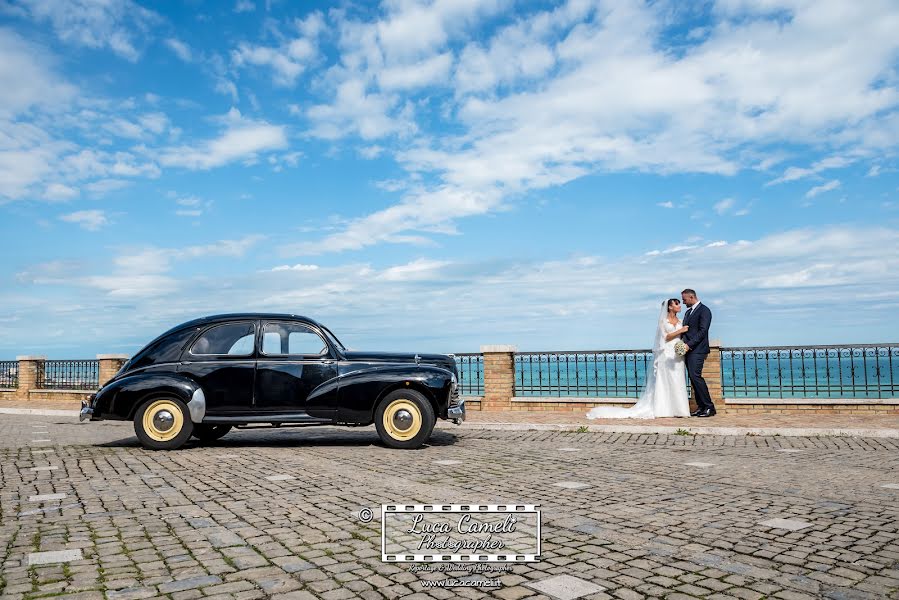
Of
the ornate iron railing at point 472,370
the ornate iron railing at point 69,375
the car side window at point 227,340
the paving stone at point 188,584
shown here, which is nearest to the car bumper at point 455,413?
the car side window at point 227,340

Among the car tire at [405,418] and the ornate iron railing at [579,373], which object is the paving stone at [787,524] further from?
the ornate iron railing at [579,373]

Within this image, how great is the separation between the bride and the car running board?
6.76 metres

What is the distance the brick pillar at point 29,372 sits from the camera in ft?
88.0

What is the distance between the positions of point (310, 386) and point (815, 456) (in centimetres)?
662

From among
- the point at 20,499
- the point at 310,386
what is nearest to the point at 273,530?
the point at 20,499

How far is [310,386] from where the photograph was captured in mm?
9492

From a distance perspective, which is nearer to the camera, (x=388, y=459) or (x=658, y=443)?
(x=388, y=459)

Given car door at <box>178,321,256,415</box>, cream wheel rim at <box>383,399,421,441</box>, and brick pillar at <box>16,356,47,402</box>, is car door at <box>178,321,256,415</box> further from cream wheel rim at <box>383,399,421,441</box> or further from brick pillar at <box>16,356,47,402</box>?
brick pillar at <box>16,356,47,402</box>

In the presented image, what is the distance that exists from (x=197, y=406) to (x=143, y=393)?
757 millimetres

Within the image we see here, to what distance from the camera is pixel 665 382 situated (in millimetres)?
13969

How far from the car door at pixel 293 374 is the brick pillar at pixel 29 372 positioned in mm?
21521

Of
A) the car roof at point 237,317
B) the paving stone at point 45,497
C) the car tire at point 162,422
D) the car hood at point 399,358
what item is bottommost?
the paving stone at point 45,497

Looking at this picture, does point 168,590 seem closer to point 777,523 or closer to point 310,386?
point 777,523

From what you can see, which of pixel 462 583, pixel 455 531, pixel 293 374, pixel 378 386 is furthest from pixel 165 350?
pixel 462 583
